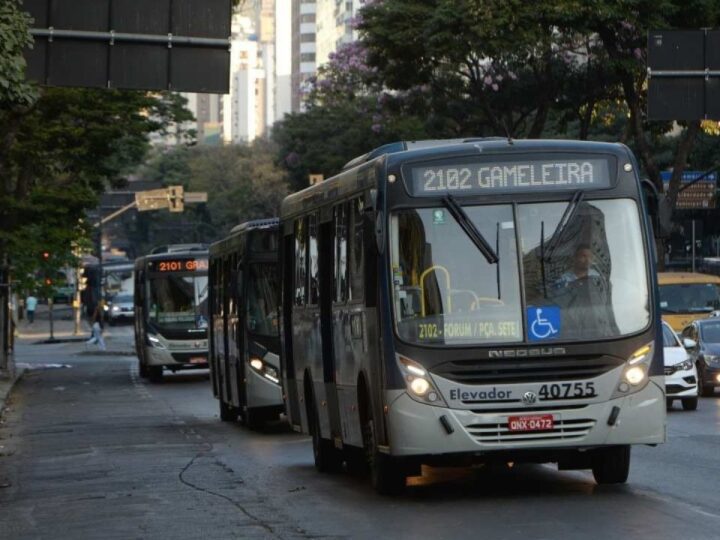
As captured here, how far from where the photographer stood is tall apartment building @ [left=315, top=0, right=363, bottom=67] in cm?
17400

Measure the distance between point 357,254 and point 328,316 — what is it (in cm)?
158

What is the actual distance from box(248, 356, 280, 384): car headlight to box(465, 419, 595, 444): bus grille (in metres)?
12.1

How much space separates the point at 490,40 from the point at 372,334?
29090 mm

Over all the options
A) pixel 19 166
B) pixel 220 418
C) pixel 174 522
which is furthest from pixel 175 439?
pixel 19 166

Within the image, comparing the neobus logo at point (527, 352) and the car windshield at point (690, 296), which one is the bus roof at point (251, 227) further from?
the car windshield at point (690, 296)

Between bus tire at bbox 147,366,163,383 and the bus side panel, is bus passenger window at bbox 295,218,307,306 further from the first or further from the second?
bus tire at bbox 147,366,163,383

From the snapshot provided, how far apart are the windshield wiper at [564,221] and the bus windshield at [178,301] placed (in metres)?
29.8

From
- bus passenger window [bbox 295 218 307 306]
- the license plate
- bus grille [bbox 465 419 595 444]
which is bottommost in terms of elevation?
bus grille [bbox 465 419 595 444]

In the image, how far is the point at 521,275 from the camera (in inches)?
555

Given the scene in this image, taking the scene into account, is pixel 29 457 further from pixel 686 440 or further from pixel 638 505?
pixel 638 505

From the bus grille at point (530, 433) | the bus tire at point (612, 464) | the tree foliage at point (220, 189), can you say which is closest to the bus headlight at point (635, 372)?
the bus grille at point (530, 433)

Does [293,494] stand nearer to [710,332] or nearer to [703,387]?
[703,387]

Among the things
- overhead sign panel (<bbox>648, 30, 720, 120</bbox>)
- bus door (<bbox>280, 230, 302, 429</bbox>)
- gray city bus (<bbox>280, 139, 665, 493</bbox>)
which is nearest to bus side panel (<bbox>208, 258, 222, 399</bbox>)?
overhead sign panel (<bbox>648, 30, 720, 120</bbox>)

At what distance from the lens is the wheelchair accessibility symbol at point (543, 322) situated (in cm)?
1390
